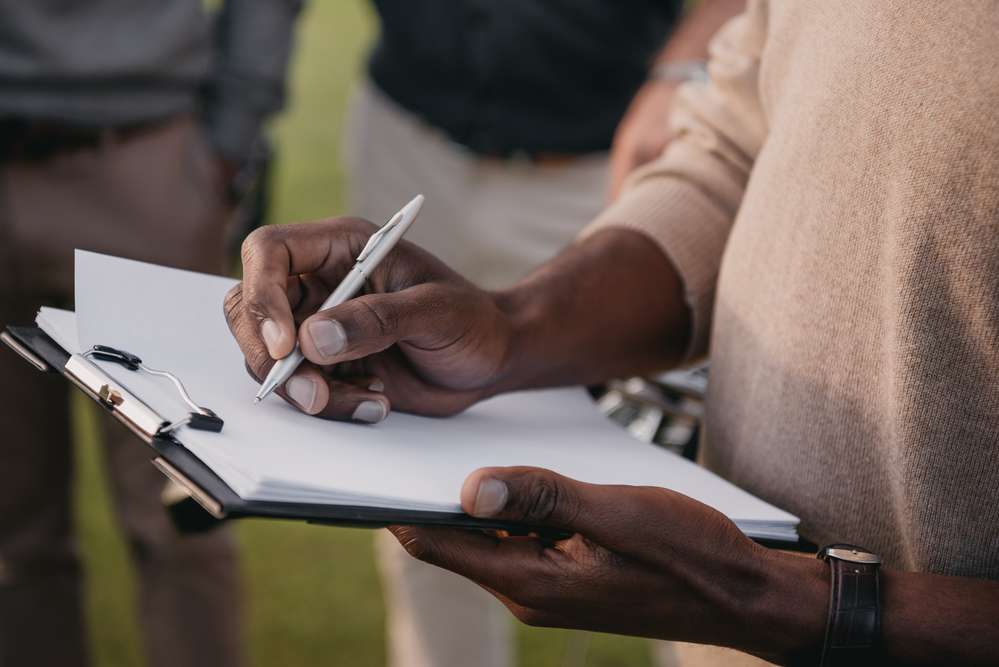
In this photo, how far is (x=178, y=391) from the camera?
878 millimetres

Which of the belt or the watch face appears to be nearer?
the watch face

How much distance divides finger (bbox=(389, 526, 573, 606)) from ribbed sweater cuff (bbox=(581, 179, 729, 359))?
48 cm

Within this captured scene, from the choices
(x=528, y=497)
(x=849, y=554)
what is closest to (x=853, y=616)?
(x=849, y=554)

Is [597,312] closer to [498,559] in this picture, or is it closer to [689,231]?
[689,231]

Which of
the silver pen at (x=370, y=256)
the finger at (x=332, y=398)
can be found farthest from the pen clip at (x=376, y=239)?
the finger at (x=332, y=398)

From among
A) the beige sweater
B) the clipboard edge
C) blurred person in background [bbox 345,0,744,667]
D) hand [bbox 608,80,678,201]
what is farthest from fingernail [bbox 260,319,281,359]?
blurred person in background [bbox 345,0,744,667]

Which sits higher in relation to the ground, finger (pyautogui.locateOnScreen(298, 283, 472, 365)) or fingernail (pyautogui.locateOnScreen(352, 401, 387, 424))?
finger (pyautogui.locateOnScreen(298, 283, 472, 365))

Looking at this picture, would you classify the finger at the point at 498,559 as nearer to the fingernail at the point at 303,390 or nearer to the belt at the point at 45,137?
the fingernail at the point at 303,390

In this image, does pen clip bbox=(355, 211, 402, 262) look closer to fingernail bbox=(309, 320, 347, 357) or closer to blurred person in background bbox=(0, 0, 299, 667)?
fingernail bbox=(309, 320, 347, 357)

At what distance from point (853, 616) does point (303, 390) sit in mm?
483

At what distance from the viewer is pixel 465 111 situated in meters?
2.18

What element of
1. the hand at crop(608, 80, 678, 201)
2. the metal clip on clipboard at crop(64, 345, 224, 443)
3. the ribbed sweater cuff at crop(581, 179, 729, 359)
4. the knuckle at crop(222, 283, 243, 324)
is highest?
the hand at crop(608, 80, 678, 201)

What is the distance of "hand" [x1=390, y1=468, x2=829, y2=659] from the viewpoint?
2.69ft

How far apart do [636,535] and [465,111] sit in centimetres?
149
